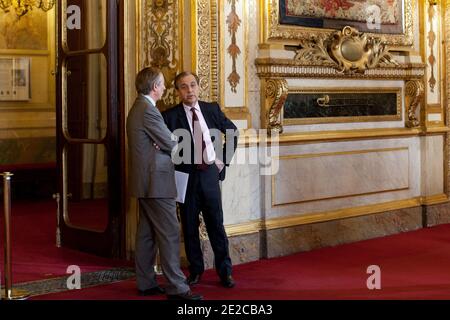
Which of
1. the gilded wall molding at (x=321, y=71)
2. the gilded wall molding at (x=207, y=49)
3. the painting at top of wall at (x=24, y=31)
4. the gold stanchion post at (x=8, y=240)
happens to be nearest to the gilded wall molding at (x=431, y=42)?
the gilded wall molding at (x=321, y=71)

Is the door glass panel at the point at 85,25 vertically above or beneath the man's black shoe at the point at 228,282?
above

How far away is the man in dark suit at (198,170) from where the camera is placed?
5.89 m

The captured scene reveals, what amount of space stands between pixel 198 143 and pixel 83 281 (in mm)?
1384

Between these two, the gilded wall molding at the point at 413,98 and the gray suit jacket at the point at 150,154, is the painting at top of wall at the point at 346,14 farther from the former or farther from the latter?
the gray suit jacket at the point at 150,154

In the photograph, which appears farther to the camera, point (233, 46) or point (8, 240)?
point (233, 46)

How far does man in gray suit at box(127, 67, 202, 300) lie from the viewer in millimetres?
5371

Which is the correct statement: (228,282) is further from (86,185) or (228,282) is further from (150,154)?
(86,185)

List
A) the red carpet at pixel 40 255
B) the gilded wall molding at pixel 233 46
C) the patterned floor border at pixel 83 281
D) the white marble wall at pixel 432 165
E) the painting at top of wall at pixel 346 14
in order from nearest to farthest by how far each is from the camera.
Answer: the patterned floor border at pixel 83 281 → the red carpet at pixel 40 255 → the gilded wall molding at pixel 233 46 → the painting at top of wall at pixel 346 14 → the white marble wall at pixel 432 165

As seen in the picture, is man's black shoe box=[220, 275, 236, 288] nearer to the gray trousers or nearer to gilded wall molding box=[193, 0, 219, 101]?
the gray trousers

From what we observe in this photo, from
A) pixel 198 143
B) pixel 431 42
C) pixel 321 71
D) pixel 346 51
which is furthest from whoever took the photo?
pixel 431 42

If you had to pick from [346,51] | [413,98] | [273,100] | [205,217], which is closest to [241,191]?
[273,100]

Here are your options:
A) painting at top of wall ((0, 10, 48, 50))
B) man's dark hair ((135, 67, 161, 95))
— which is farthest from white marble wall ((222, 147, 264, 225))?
painting at top of wall ((0, 10, 48, 50))

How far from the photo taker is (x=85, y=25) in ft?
24.1

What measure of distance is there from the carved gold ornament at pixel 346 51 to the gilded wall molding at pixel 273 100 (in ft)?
1.26
